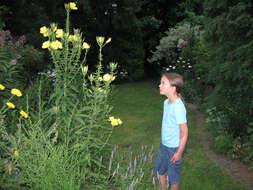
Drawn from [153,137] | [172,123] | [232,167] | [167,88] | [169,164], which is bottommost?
[232,167]

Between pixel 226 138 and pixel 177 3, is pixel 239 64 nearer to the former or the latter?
pixel 226 138

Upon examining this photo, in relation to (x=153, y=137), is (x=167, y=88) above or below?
above

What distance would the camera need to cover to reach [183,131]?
132 inches

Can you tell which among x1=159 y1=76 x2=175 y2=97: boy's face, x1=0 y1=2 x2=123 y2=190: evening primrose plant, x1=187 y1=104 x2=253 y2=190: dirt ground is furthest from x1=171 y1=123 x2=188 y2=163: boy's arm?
x1=187 y1=104 x2=253 y2=190: dirt ground

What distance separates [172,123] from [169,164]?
0.49m

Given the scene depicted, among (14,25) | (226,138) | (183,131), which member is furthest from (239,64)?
(14,25)

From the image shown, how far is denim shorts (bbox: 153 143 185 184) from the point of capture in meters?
3.51

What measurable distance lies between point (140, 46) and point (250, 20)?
1214cm

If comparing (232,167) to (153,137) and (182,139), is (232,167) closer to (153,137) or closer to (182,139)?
(153,137)

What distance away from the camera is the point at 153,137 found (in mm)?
6617

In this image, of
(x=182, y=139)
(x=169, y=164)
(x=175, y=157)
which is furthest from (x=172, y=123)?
(x=169, y=164)

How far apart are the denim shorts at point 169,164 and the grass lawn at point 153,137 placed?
0.20 metres

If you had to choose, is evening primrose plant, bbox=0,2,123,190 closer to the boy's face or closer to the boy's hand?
the boy's face

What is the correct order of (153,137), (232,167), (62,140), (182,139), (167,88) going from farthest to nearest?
1. (153,137)
2. (232,167)
3. (62,140)
4. (167,88)
5. (182,139)
